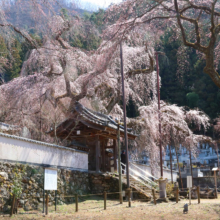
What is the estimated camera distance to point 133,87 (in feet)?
63.9

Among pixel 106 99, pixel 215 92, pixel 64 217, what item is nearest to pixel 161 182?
pixel 64 217

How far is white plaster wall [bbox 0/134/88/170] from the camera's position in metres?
10.0

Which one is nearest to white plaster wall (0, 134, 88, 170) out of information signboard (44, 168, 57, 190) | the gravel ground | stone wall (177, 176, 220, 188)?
information signboard (44, 168, 57, 190)

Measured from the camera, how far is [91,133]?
52.1 ft

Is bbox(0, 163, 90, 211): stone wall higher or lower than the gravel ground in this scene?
higher

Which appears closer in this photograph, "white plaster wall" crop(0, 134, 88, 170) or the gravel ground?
the gravel ground

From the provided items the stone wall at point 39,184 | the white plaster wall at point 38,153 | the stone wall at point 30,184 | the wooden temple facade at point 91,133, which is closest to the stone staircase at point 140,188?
the stone wall at point 39,184

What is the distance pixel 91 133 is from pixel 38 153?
15.4ft

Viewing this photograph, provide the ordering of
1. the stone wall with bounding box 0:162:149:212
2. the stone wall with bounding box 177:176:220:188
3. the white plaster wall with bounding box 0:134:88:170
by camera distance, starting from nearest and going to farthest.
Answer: the stone wall with bounding box 0:162:149:212 < the white plaster wall with bounding box 0:134:88:170 < the stone wall with bounding box 177:176:220:188

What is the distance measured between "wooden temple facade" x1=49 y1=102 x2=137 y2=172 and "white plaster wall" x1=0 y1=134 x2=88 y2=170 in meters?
1.16

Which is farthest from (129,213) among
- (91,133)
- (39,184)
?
(91,133)

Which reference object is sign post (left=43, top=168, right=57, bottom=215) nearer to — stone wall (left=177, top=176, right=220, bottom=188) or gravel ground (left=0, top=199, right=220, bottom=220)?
gravel ground (left=0, top=199, right=220, bottom=220)

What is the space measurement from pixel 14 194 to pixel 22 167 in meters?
1.77

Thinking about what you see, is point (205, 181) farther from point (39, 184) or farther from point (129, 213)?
point (39, 184)
